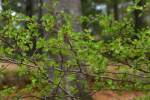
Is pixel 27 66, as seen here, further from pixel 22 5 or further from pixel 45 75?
pixel 22 5

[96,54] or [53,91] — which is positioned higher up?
[96,54]

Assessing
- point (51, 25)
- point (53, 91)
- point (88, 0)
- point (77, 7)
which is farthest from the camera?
point (88, 0)

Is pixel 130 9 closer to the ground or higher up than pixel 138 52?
higher up

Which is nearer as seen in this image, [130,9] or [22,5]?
[130,9]

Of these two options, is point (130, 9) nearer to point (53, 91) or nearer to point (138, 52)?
point (138, 52)

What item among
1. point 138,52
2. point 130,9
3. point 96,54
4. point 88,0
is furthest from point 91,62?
point 88,0

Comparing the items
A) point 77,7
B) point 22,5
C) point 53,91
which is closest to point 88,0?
point 22,5

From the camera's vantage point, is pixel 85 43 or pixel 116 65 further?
pixel 116 65

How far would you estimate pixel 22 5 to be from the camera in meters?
27.8

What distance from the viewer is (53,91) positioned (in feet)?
20.2

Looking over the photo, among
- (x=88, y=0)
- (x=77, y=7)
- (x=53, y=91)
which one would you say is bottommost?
(x=53, y=91)

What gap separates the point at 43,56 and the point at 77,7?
12.4 ft

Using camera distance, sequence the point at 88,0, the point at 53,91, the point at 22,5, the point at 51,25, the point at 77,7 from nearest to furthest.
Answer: the point at 51,25
the point at 53,91
the point at 77,7
the point at 88,0
the point at 22,5

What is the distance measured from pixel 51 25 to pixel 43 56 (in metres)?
0.43
